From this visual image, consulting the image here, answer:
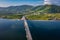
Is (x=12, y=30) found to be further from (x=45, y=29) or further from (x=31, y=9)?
(x=45, y=29)

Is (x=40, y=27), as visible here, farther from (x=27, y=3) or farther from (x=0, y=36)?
(x=0, y=36)

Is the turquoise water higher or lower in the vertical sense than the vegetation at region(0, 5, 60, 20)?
lower

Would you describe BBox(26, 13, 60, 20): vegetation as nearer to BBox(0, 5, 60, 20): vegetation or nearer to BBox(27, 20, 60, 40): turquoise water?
BBox(0, 5, 60, 20): vegetation

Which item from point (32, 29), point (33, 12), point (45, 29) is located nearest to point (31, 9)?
point (33, 12)

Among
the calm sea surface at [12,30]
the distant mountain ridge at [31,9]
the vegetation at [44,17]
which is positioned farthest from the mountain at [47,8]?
the calm sea surface at [12,30]

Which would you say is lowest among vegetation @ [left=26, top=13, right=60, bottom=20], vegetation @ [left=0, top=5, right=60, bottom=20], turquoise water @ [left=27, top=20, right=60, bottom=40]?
turquoise water @ [left=27, top=20, right=60, bottom=40]

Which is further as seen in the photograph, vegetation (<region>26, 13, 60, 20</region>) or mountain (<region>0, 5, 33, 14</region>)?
mountain (<region>0, 5, 33, 14</region>)

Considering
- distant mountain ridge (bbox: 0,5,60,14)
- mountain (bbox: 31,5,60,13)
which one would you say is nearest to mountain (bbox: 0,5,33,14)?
distant mountain ridge (bbox: 0,5,60,14)

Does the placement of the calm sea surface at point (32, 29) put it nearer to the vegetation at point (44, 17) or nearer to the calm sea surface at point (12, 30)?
the calm sea surface at point (12, 30)

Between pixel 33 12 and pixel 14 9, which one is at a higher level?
pixel 14 9

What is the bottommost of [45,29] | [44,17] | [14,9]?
[45,29]
